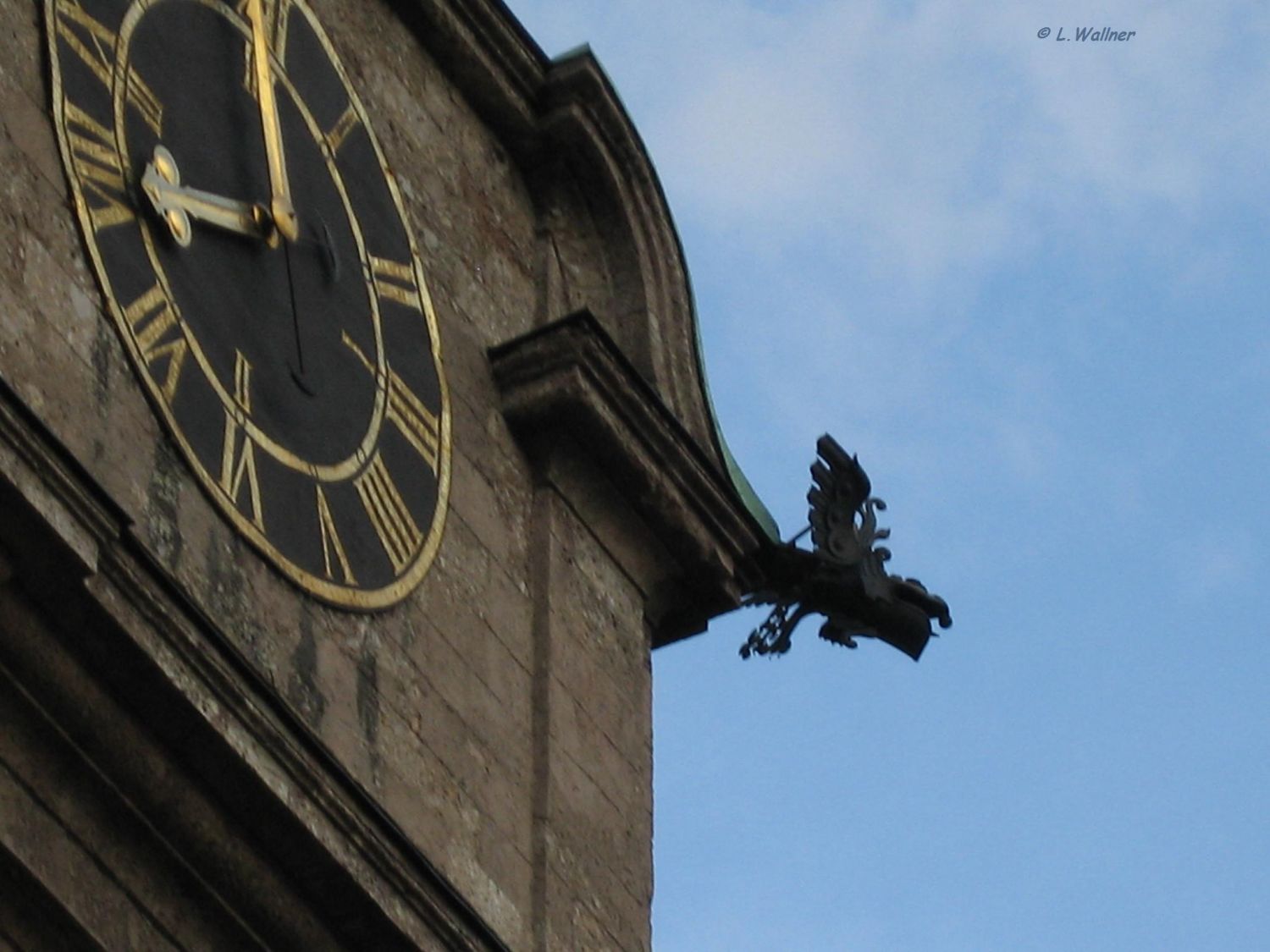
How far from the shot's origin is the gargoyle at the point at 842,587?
596 inches

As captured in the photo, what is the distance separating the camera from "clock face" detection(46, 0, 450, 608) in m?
12.5

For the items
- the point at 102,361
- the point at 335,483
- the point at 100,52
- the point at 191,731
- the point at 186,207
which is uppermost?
the point at 100,52

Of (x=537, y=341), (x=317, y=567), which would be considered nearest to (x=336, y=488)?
(x=317, y=567)

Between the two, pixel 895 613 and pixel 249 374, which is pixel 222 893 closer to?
pixel 249 374

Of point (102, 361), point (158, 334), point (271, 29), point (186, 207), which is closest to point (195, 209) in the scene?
point (186, 207)

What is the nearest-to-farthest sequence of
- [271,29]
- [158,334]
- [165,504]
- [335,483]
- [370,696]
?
[165,504]
[158,334]
[370,696]
[335,483]
[271,29]

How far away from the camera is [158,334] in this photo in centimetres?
1239

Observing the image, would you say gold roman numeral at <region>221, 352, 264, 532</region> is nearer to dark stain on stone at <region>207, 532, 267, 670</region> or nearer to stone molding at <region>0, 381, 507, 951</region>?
dark stain on stone at <region>207, 532, 267, 670</region>

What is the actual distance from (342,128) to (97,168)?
1.66m

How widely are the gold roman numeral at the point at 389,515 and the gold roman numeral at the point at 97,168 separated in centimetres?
110

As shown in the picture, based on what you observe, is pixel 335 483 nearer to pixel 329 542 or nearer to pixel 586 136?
pixel 329 542

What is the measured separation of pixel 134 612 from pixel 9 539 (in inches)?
14.8

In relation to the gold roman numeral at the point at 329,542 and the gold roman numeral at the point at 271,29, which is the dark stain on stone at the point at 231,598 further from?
the gold roman numeral at the point at 271,29

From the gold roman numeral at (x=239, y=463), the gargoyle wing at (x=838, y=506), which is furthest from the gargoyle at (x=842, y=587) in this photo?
the gold roman numeral at (x=239, y=463)
